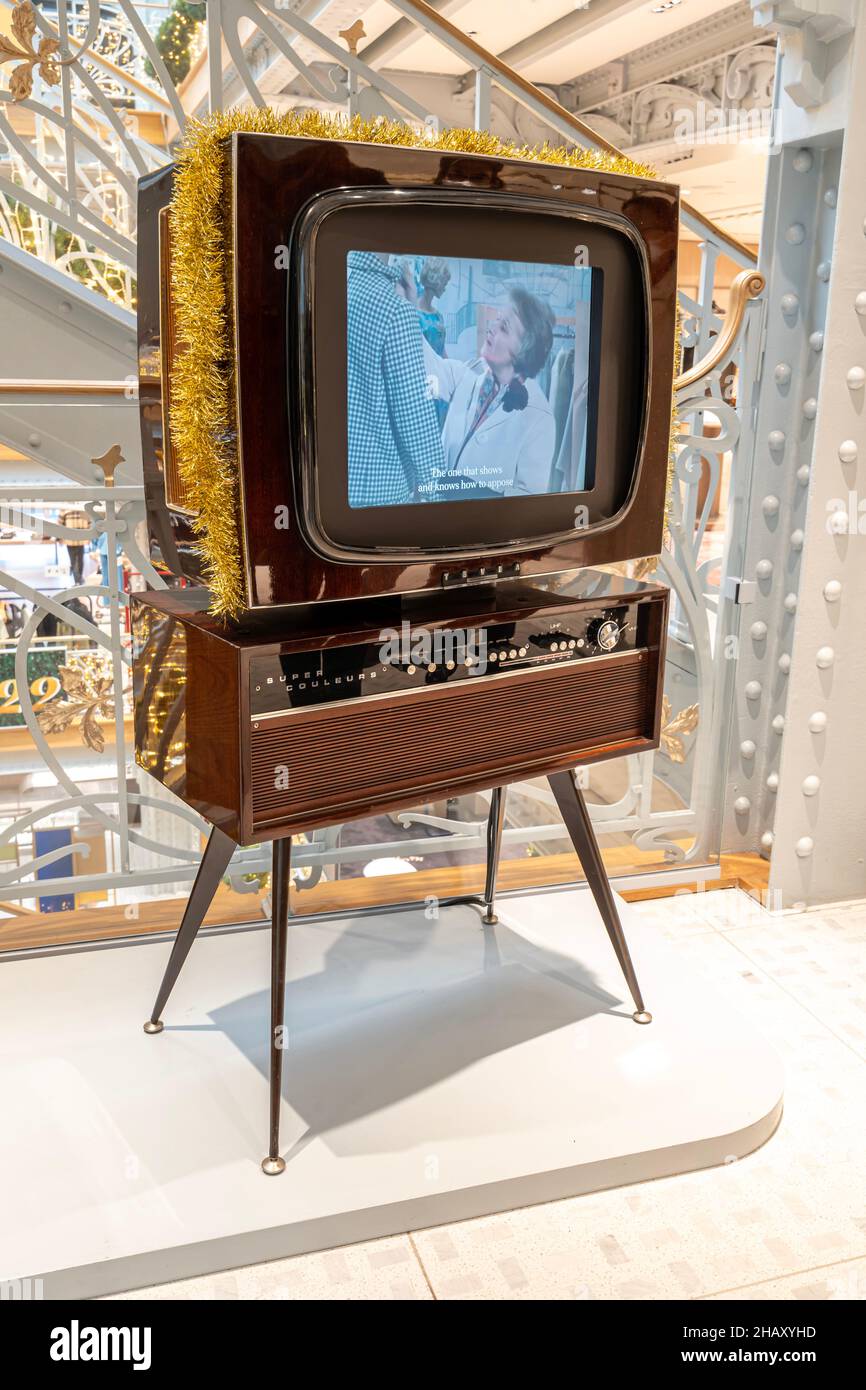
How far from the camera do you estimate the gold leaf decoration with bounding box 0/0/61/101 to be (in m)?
2.02

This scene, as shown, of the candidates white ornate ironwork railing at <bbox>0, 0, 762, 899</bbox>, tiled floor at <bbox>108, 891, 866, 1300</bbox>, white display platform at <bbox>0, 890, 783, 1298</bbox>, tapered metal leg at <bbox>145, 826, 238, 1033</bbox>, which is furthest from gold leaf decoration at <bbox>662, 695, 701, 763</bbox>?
tapered metal leg at <bbox>145, 826, 238, 1033</bbox>

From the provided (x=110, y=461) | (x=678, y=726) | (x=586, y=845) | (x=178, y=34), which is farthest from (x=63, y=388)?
(x=178, y=34)

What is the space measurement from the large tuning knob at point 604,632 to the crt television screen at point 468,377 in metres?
0.22

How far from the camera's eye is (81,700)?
85.8 inches

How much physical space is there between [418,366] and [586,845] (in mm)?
847

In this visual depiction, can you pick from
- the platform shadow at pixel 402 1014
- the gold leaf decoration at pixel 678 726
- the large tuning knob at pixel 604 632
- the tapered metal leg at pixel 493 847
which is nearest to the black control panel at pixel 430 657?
the large tuning knob at pixel 604 632

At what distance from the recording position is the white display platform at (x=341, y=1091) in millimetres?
1507

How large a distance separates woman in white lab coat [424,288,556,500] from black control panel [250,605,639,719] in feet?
0.67

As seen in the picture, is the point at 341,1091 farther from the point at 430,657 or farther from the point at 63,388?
the point at 63,388

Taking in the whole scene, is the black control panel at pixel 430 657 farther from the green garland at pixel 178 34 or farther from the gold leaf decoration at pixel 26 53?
the green garland at pixel 178 34

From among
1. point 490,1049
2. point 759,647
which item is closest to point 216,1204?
point 490,1049

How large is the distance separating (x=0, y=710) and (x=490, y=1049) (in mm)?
1182

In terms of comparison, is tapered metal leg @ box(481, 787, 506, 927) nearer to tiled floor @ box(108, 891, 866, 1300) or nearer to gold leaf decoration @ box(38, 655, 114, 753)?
tiled floor @ box(108, 891, 866, 1300)
